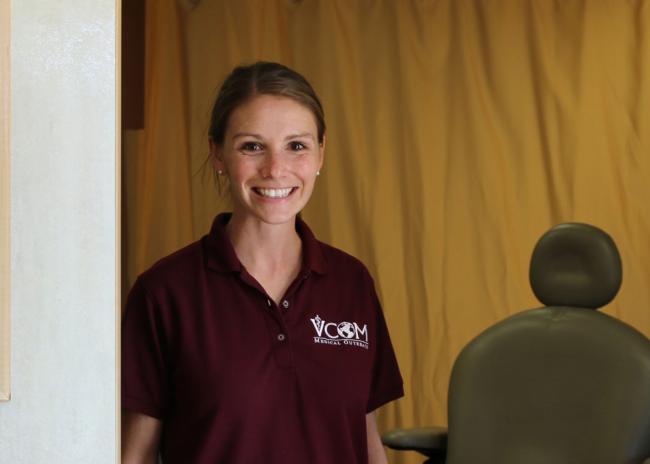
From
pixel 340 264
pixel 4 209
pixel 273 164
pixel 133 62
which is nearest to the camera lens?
pixel 4 209

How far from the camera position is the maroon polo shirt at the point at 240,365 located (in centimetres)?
177

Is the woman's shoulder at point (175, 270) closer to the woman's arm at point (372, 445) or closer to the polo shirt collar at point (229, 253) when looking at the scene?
the polo shirt collar at point (229, 253)

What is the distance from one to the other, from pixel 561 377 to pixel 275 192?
1269mm

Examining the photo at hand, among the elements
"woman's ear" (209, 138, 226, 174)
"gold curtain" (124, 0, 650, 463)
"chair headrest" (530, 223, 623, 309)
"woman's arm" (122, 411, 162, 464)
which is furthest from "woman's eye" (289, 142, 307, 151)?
"gold curtain" (124, 0, 650, 463)

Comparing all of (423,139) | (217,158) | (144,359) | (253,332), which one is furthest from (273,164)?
(423,139)

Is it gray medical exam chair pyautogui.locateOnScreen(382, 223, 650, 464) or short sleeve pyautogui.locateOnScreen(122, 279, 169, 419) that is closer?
short sleeve pyautogui.locateOnScreen(122, 279, 169, 419)

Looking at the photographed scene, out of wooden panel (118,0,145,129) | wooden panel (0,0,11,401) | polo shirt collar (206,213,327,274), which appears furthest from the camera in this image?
wooden panel (118,0,145,129)

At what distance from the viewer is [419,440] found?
9.48 ft

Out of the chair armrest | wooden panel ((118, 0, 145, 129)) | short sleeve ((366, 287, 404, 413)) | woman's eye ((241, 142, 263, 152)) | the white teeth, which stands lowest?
the chair armrest

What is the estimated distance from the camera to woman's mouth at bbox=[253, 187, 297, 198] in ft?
5.85

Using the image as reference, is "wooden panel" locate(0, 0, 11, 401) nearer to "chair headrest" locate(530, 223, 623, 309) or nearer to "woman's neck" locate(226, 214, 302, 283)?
"woman's neck" locate(226, 214, 302, 283)

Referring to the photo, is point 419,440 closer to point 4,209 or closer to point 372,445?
point 372,445

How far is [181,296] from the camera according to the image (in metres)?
1.83

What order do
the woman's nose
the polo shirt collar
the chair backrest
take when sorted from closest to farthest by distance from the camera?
the woman's nose, the polo shirt collar, the chair backrest
